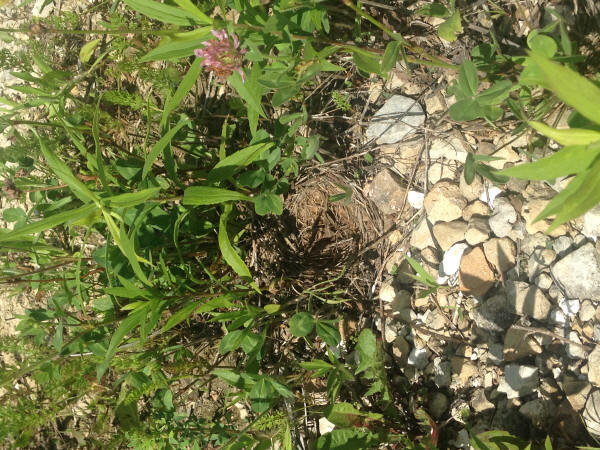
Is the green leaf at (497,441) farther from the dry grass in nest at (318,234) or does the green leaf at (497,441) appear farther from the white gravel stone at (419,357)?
the dry grass in nest at (318,234)

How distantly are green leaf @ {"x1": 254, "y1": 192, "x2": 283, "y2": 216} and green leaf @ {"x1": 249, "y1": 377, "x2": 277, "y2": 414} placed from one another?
62 cm

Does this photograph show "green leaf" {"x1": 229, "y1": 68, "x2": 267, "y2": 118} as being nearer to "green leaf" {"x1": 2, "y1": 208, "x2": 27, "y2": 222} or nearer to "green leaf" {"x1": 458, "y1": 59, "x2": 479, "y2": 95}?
"green leaf" {"x1": 458, "y1": 59, "x2": 479, "y2": 95}

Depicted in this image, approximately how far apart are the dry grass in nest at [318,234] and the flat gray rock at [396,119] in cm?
24

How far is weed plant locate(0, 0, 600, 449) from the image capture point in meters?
1.57

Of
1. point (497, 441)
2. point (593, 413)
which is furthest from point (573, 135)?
point (497, 441)

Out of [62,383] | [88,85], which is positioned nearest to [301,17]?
[88,85]

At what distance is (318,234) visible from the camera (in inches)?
89.4

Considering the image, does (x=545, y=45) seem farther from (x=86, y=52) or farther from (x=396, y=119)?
(x=86, y=52)

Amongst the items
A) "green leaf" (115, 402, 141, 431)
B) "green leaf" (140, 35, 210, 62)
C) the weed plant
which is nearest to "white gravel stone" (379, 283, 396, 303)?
the weed plant

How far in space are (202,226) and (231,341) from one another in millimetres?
542

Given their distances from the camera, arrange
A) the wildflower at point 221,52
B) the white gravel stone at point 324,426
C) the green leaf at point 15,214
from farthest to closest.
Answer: the green leaf at point 15,214, the white gravel stone at point 324,426, the wildflower at point 221,52

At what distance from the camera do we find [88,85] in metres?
2.77

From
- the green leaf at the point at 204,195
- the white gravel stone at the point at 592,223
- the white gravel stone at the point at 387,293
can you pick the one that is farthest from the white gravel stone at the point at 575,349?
the green leaf at the point at 204,195

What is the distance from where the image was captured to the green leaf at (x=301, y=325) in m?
1.84
